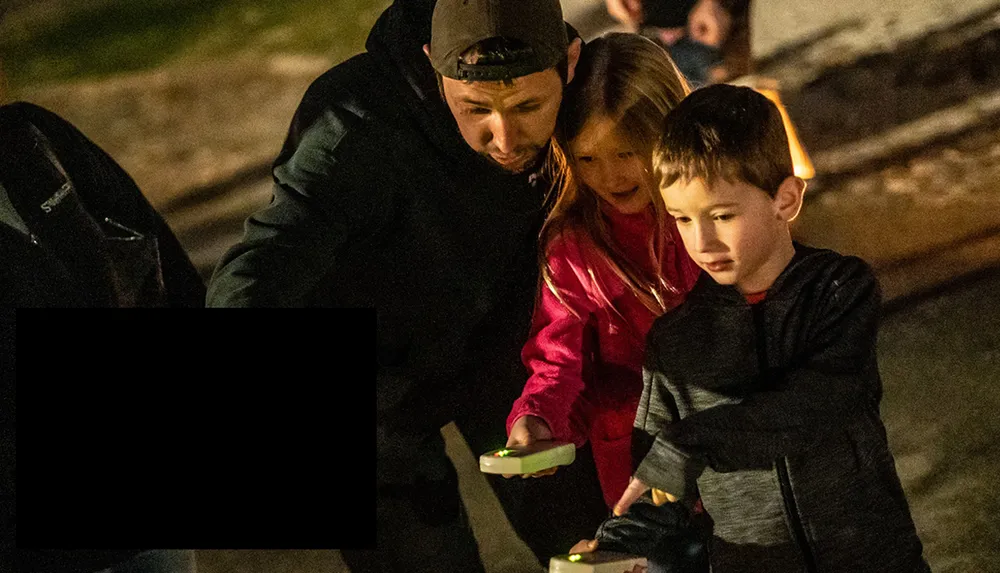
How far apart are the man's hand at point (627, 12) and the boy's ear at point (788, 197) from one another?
2.22ft

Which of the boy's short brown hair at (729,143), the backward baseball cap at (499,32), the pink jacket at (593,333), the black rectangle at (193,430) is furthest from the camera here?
the black rectangle at (193,430)

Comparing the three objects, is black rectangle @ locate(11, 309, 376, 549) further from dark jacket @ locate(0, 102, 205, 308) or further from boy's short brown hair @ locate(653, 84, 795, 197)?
boy's short brown hair @ locate(653, 84, 795, 197)

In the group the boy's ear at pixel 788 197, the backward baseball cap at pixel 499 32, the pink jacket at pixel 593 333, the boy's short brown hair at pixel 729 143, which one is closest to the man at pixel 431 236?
the backward baseball cap at pixel 499 32

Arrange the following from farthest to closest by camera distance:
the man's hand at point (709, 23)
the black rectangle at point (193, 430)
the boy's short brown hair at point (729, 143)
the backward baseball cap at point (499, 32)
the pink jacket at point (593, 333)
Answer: the man's hand at point (709, 23) → the black rectangle at point (193, 430) → the pink jacket at point (593, 333) → the backward baseball cap at point (499, 32) → the boy's short brown hair at point (729, 143)

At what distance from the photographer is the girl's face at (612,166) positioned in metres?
1.72

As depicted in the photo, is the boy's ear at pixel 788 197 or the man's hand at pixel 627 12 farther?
the man's hand at pixel 627 12

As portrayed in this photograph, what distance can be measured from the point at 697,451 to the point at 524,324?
50 centimetres

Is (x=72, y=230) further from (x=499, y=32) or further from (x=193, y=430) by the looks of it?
(x=499, y=32)

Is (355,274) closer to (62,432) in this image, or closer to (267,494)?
(267,494)

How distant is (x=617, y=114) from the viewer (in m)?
1.71

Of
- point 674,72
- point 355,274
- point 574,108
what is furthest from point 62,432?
point 674,72

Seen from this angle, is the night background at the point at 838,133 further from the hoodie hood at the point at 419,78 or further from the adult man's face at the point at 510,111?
the adult man's face at the point at 510,111

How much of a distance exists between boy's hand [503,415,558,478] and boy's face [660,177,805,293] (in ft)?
1.07

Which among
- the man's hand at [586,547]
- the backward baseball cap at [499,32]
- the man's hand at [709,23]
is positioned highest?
the backward baseball cap at [499,32]
